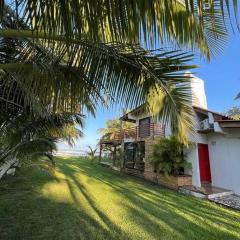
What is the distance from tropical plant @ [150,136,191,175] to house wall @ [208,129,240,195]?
1.58 meters

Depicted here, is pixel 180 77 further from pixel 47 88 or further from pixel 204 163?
pixel 204 163

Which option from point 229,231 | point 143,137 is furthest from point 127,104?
point 143,137

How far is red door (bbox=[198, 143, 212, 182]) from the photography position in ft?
43.6

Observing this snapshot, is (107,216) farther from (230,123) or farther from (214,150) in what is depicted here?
(214,150)

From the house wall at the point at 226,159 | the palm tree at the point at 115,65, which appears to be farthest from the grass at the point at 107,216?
the palm tree at the point at 115,65

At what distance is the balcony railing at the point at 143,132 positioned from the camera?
1590 cm

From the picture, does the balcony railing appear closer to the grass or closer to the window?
the window

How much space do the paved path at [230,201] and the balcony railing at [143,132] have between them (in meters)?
5.12

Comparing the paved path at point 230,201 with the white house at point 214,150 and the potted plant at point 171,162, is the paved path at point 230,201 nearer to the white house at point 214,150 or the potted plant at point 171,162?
the white house at point 214,150

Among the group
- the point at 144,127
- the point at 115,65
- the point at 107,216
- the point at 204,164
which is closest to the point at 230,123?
the point at 204,164

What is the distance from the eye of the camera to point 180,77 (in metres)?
3.08

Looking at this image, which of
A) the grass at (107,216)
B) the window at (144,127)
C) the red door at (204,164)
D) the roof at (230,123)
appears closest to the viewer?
the grass at (107,216)

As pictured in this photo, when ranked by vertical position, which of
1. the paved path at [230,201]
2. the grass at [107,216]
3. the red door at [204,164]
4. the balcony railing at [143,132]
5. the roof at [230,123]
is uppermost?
the balcony railing at [143,132]

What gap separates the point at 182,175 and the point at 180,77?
34.5 feet
